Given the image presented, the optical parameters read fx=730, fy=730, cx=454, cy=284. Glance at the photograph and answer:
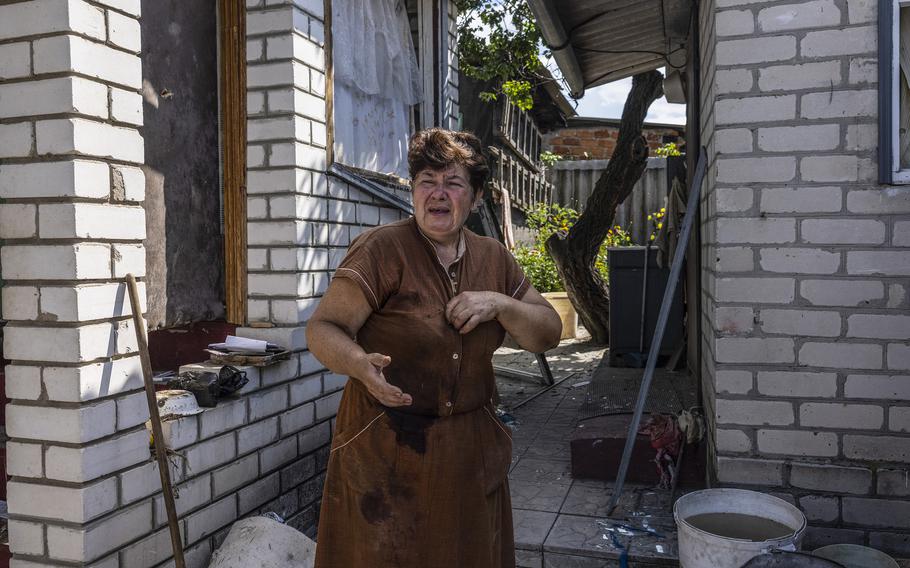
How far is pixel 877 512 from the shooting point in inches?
140

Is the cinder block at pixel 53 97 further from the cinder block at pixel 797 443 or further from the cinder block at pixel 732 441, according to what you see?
the cinder block at pixel 797 443

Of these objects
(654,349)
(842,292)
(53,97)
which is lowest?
(654,349)

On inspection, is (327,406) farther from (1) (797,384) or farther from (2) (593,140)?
(2) (593,140)

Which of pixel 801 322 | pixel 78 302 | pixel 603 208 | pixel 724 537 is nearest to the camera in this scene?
pixel 78 302

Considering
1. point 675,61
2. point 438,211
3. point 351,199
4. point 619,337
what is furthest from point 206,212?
point 619,337

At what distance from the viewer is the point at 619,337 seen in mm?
8492

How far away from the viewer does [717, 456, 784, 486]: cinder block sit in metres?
3.67

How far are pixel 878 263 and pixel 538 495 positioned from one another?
2281mm

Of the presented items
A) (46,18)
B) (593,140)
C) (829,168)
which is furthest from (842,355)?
Result: (593,140)

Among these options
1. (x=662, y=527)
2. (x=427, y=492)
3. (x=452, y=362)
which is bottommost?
(x=662, y=527)

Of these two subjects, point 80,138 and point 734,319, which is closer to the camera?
point 80,138

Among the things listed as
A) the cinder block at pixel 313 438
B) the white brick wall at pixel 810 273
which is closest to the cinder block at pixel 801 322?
the white brick wall at pixel 810 273

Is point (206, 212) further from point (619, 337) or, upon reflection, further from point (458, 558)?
point (619, 337)

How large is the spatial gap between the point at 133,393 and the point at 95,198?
78 centimetres
